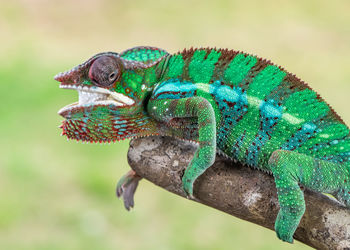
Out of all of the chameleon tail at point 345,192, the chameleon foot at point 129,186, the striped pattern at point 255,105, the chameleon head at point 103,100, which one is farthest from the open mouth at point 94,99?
the chameleon tail at point 345,192

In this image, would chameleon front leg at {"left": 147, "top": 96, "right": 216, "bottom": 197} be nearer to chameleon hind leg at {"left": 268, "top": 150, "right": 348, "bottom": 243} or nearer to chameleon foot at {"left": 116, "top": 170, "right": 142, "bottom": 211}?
chameleon hind leg at {"left": 268, "top": 150, "right": 348, "bottom": 243}

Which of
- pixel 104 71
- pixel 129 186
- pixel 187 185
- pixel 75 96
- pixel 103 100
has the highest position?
pixel 104 71

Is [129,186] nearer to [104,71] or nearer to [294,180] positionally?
[104,71]

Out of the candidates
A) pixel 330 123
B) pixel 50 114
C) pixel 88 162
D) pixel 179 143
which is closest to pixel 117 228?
pixel 88 162

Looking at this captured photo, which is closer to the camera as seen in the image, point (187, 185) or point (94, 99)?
point (187, 185)

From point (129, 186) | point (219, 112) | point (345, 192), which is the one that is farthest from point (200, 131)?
point (129, 186)

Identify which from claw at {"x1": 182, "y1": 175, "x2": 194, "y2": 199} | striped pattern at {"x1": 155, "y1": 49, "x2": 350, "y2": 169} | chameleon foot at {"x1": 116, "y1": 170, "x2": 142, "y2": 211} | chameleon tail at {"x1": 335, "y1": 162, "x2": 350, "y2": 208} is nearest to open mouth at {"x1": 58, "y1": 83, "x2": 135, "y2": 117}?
striped pattern at {"x1": 155, "y1": 49, "x2": 350, "y2": 169}

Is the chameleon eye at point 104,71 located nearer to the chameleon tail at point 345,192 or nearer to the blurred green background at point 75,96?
the chameleon tail at point 345,192

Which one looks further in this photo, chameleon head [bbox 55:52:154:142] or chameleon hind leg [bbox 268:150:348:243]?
chameleon head [bbox 55:52:154:142]
